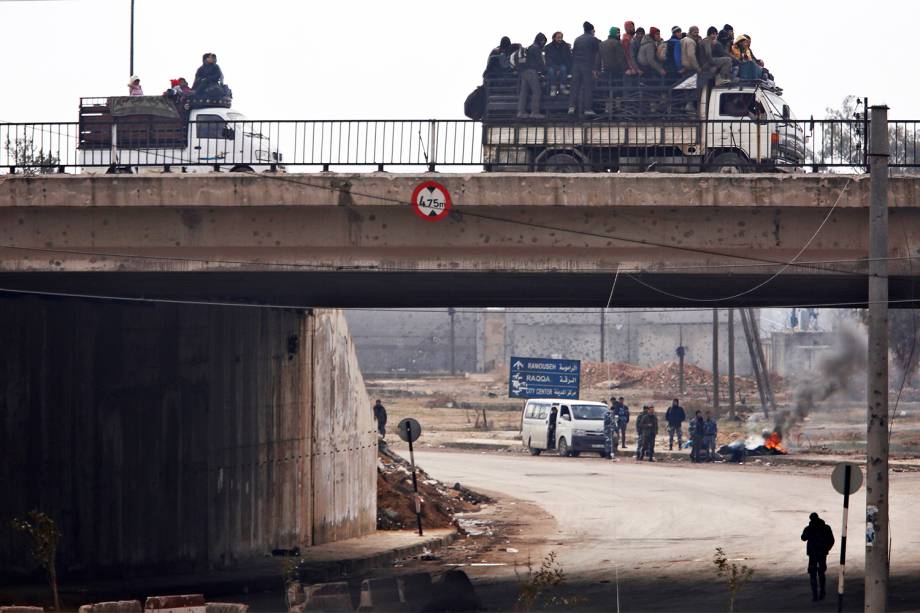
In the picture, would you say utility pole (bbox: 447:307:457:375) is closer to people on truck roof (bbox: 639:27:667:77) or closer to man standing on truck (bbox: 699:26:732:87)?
man standing on truck (bbox: 699:26:732:87)

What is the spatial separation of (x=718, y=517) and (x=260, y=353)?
1138 centimetres

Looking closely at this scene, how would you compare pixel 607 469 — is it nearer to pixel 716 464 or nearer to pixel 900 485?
pixel 716 464

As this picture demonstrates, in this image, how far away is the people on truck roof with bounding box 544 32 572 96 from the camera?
23.1 meters

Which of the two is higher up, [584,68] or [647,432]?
[584,68]

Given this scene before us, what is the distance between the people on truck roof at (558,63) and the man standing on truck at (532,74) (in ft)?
0.52

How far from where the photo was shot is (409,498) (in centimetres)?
3034

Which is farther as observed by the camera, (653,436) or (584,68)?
(653,436)

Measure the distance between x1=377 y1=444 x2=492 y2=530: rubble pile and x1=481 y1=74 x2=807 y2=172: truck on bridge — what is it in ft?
28.2

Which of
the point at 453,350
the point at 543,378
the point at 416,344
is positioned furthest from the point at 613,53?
the point at 416,344

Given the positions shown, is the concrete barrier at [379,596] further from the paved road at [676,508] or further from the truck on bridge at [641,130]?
the truck on bridge at [641,130]

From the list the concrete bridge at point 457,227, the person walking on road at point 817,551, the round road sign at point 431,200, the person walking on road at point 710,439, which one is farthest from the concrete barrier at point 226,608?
the person walking on road at point 710,439

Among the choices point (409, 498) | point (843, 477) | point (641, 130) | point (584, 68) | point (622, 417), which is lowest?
point (409, 498)

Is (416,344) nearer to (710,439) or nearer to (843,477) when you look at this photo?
(710,439)

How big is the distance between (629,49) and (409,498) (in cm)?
1159
